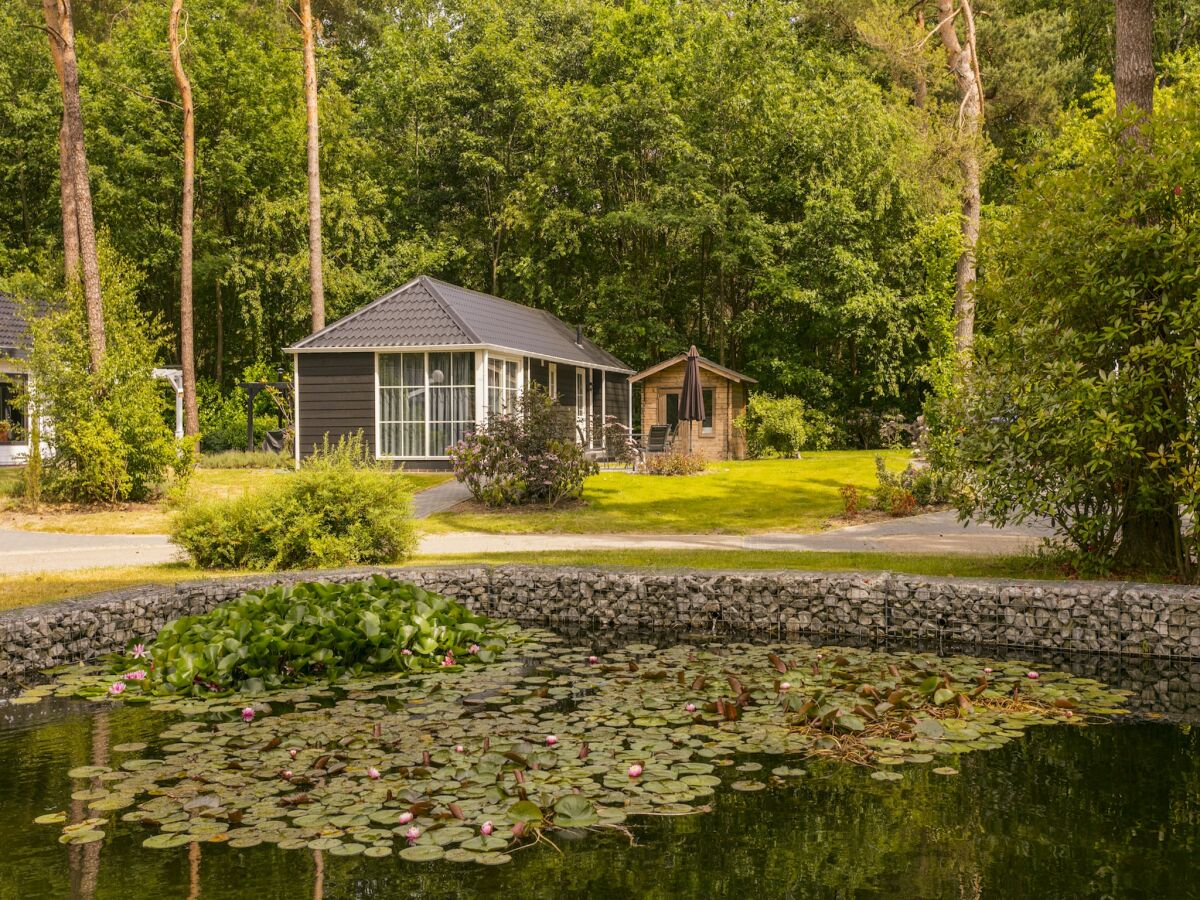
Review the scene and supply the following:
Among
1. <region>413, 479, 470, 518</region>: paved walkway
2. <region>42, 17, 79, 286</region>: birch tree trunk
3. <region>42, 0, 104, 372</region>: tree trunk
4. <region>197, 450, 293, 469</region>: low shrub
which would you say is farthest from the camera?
<region>197, 450, 293, 469</region>: low shrub

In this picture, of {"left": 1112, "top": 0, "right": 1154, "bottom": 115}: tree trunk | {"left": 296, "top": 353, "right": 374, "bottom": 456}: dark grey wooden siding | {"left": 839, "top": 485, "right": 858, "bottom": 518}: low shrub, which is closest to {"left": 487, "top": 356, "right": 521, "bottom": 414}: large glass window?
{"left": 296, "top": 353, "right": 374, "bottom": 456}: dark grey wooden siding

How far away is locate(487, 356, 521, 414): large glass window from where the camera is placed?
71.2ft

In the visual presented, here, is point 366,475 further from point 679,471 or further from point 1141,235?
point 679,471

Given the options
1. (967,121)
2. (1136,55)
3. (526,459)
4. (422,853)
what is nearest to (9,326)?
(526,459)

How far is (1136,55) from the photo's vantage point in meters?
9.99

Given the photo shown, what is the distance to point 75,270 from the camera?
679 inches

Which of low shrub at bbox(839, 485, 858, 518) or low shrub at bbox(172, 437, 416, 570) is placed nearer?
low shrub at bbox(172, 437, 416, 570)

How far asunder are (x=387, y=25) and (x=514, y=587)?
3561cm

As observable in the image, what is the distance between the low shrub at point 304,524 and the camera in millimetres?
10492

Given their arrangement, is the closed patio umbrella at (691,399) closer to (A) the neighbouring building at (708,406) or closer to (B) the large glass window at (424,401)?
(A) the neighbouring building at (708,406)

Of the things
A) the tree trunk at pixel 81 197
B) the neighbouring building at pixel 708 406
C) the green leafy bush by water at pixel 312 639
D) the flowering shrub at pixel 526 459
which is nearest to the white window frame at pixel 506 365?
the flowering shrub at pixel 526 459

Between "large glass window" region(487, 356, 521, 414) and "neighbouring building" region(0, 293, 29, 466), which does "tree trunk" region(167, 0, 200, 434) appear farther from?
"large glass window" region(487, 356, 521, 414)

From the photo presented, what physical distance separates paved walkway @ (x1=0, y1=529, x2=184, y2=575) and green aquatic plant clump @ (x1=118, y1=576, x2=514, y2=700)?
3.79 m

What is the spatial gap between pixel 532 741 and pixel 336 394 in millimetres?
17383
